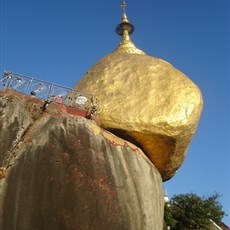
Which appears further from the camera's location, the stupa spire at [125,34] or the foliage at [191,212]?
the foliage at [191,212]

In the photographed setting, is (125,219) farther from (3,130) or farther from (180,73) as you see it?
(180,73)

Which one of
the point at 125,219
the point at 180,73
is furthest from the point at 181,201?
the point at 125,219

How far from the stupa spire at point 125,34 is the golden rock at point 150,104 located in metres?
1.46

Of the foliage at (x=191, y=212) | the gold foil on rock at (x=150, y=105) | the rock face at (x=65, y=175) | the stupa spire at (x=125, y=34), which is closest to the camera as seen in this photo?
the rock face at (x=65, y=175)

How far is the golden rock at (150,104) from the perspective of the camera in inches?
409

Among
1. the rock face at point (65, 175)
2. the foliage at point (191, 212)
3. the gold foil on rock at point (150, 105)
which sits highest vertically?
the foliage at point (191, 212)

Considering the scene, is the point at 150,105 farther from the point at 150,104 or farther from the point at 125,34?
the point at 125,34

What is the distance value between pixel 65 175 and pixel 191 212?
55.2 feet

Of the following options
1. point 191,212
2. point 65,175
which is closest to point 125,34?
point 65,175

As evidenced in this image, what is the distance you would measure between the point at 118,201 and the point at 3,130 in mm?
3144

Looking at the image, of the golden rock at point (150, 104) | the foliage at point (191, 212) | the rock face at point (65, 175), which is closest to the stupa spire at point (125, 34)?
the golden rock at point (150, 104)

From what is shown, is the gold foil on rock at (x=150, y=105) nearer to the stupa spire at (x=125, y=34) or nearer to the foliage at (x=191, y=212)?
the stupa spire at (x=125, y=34)

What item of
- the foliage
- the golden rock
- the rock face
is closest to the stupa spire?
the golden rock

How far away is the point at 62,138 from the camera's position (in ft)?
29.1
